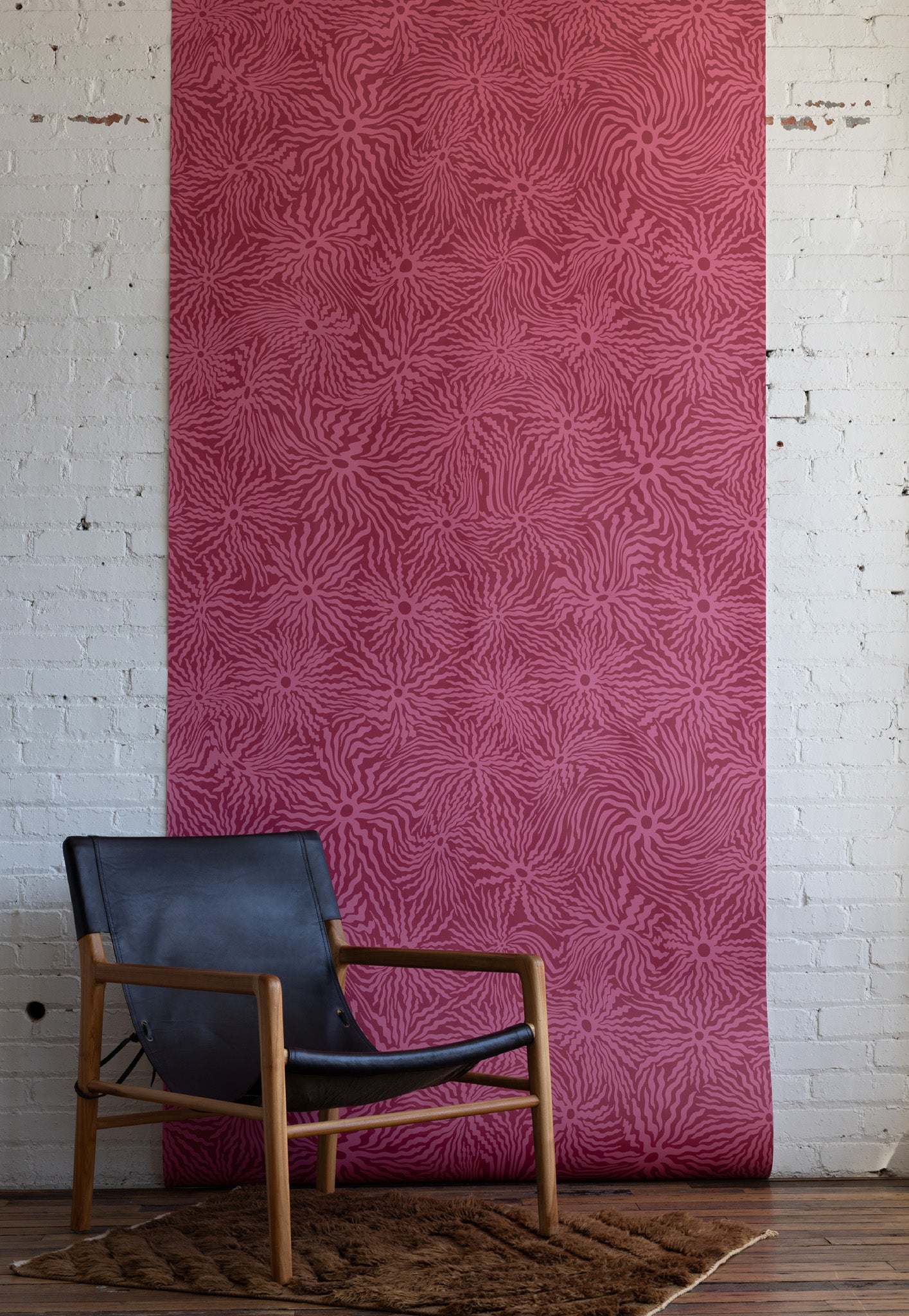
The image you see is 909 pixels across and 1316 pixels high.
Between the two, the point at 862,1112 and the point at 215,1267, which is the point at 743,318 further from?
the point at 215,1267

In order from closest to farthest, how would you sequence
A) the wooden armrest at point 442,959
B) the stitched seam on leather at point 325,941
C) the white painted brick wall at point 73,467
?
the wooden armrest at point 442,959 < the stitched seam on leather at point 325,941 < the white painted brick wall at point 73,467

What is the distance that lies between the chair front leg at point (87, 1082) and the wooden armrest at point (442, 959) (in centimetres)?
45

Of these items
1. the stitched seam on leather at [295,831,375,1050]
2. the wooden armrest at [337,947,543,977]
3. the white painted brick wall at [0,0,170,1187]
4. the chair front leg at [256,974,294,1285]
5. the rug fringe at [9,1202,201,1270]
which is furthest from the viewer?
the white painted brick wall at [0,0,170,1187]

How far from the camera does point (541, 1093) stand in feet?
6.52

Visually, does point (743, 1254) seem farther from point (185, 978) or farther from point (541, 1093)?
point (185, 978)

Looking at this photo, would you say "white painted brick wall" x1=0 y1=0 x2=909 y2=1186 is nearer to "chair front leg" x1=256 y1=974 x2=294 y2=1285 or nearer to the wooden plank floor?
the wooden plank floor

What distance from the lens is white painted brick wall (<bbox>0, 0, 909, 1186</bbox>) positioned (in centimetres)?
244

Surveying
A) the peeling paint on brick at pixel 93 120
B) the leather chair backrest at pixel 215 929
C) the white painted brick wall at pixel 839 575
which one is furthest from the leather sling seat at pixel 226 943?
the peeling paint on brick at pixel 93 120

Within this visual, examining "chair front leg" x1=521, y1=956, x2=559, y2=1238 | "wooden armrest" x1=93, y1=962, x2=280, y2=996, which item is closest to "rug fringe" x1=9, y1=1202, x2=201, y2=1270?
"wooden armrest" x1=93, y1=962, x2=280, y2=996

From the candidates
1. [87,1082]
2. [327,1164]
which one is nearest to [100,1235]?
[87,1082]

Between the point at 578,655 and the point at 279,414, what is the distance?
80cm

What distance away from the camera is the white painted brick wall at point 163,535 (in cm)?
244

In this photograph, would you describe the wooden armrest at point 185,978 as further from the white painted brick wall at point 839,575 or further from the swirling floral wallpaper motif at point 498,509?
the white painted brick wall at point 839,575

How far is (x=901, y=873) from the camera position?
2521 mm
